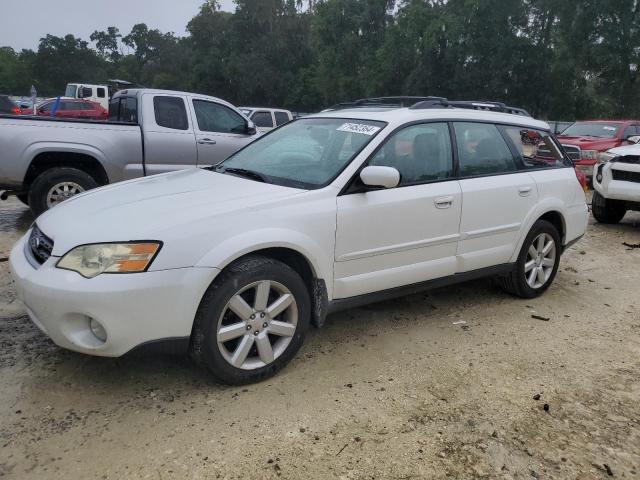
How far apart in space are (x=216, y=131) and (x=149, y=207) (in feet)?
16.4

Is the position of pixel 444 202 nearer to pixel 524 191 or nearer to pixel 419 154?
pixel 419 154

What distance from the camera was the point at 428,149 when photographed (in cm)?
397

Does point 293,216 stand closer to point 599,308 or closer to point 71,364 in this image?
point 71,364

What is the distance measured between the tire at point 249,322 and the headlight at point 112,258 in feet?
1.23

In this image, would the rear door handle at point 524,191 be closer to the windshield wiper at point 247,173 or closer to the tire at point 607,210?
the windshield wiper at point 247,173

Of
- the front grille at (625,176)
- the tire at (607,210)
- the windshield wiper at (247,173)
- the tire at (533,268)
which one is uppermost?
the windshield wiper at (247,173)

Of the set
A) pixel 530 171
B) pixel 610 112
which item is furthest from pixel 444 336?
pixel 610 112

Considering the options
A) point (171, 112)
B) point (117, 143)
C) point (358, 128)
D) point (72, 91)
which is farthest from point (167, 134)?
point (72, 91)

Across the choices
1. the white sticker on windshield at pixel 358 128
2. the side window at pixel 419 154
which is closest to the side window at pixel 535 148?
the side window at pixel 419 154

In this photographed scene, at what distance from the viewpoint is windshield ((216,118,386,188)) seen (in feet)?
11.7

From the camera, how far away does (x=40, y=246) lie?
3.10 meters

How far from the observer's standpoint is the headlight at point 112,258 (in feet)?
8.93

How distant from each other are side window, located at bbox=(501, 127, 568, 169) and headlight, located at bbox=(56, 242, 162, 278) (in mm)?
3162

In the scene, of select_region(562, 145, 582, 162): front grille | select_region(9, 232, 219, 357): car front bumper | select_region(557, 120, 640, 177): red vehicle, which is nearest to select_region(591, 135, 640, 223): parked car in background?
select_region(562, 145, 582, 162): front grille
